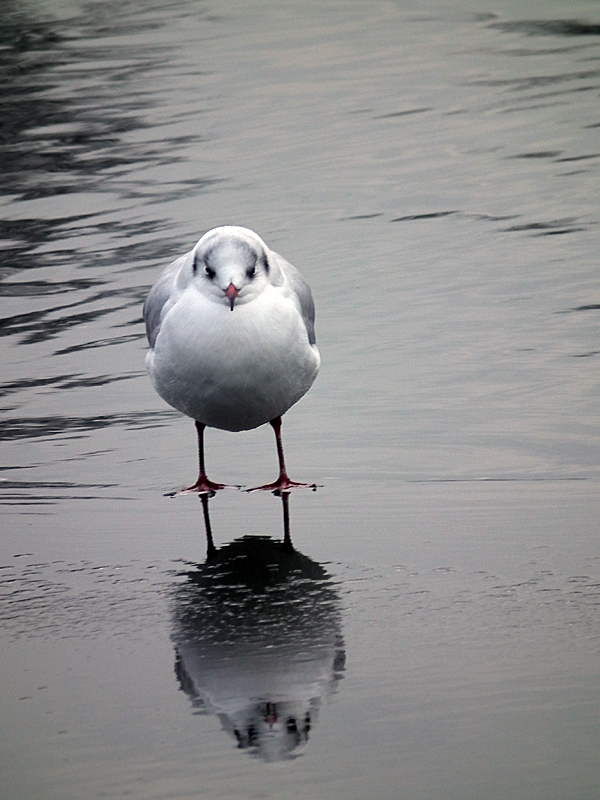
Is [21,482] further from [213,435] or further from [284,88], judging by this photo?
[284,88]

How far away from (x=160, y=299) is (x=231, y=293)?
0.67m

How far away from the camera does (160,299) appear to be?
19.0 feet

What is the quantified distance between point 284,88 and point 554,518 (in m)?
8.21

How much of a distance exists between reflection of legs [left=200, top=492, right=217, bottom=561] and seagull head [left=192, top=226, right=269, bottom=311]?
27.0 inches

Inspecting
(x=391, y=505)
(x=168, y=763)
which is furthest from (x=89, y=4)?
(x=168, y=763)

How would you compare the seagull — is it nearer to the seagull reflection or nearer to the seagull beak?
the seagull beak

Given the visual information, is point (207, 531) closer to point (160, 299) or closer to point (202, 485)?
point (202, 485)

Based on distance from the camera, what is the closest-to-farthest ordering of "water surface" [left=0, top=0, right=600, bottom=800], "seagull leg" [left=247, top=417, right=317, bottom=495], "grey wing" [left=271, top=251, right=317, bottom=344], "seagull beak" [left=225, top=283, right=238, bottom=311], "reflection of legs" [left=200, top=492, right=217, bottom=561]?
"water surface" [left=0, top=0, right=600, bottom=800], "reflection of legs" [left=200, top=492, right=217, bottom=561], "seagull beak" [left=225, top=283, right=238, bottom=311], "seagull leg" [left=247, top=417, right=317, bottom=495], "grey wing" [left=271, top=251, right=317, bottom=344]

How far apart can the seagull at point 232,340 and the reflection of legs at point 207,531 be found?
0.05 metres

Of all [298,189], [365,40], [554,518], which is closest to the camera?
[554,518]

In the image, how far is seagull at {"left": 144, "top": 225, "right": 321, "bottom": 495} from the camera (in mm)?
5254

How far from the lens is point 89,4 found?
1761cm

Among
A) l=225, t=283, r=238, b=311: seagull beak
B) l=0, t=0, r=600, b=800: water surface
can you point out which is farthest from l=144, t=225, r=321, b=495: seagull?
l=0, t=0, r=600, b=800: water surface

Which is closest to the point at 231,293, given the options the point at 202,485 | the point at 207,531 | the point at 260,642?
the point at 202,485
